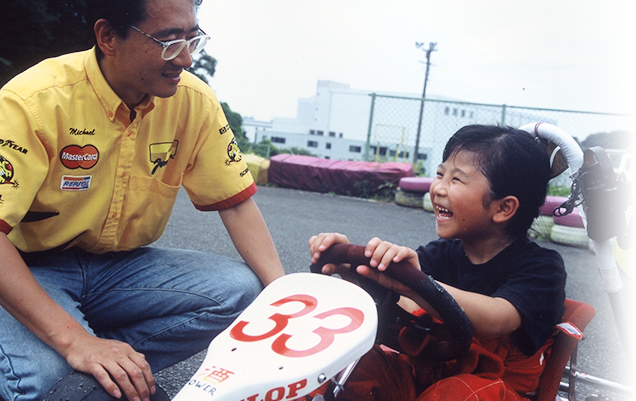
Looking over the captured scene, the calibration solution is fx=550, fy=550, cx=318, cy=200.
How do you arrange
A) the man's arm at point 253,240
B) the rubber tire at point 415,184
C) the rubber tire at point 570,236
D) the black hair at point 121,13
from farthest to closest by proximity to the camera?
the rubber tire at point 415,184 < the rubber tire at point 570,236 < the man's arm at point 253,240 < the black hair at point 121,13

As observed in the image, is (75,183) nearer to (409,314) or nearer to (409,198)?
(409,314)

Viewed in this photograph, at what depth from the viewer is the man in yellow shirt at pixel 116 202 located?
1275 mm

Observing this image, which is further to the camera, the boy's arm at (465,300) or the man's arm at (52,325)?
the man's arm at (52,325)

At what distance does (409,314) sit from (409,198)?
6639 millimetres

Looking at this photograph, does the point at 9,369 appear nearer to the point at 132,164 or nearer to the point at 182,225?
the point at 132,164

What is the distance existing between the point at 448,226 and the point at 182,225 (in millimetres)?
3948

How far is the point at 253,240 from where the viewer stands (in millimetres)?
1809

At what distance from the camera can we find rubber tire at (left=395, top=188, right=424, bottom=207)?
25.2 ft

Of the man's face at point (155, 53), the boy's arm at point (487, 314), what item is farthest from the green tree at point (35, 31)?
the boy's arm at point (487, 314)

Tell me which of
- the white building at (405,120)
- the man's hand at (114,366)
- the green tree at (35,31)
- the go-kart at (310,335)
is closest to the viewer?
the go-kart at (310,335)

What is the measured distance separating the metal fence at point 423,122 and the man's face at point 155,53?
261 inches

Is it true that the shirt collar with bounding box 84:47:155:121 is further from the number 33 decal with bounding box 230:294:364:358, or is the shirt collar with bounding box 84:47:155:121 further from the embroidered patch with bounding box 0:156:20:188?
the number 33 decal with bounding box 230:294:364:358

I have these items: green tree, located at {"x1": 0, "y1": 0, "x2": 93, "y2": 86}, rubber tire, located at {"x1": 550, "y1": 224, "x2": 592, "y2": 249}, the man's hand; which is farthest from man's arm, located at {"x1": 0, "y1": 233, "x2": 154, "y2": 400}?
rubber tire, located at {"x1": 550, "y1": 224, "x2": 592, "y2": 249}

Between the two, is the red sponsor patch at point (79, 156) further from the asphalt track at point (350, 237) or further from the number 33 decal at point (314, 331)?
the number 33 decal at point (314, 331)
